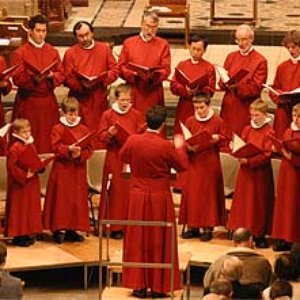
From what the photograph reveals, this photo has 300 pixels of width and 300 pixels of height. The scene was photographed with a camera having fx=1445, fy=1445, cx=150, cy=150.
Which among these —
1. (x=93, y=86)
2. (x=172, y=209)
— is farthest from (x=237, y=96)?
(x=172, y=209)

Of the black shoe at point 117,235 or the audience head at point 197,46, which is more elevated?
the audience head at point 197,46

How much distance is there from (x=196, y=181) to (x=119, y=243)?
0.98 metres

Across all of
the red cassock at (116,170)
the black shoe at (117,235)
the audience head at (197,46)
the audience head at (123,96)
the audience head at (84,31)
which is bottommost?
the black shoe at (117,235)

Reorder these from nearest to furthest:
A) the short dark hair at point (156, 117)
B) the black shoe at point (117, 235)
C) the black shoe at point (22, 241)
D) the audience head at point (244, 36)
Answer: the short dark hair at point (156, 117)
the black shoe at point (22, 241)
the black shoe at point (117, 235)
the audience head at point (244, 36)

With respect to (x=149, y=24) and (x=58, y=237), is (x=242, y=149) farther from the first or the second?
(x=149, y=24)

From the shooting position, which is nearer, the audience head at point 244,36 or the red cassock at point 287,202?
the red cassock at point 287,202

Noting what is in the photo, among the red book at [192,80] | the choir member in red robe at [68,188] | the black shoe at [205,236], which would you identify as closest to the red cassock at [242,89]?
the red book at [192,80]

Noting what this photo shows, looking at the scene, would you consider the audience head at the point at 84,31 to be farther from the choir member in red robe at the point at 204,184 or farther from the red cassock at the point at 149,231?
the red cassock at the point at 149,231

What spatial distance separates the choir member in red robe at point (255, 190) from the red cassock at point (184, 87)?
141cm

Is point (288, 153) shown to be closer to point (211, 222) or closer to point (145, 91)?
point (211, 222)

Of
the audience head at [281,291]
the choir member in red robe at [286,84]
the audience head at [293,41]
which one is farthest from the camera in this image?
the choir member in red robe at [286,84]

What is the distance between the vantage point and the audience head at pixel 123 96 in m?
13.9

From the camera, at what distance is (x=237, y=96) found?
15484mm

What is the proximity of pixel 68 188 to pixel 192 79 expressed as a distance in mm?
2049
